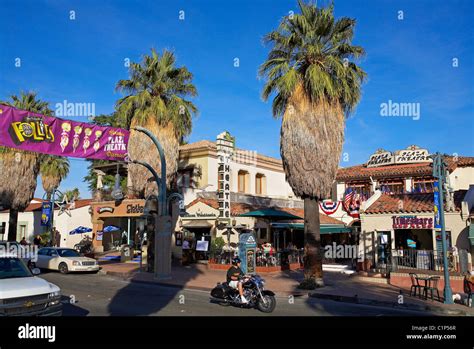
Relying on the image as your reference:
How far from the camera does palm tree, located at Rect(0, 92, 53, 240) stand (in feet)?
88.2

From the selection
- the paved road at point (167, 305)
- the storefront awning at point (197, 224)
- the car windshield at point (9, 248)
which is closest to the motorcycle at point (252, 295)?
the paved road at point (167, 305)

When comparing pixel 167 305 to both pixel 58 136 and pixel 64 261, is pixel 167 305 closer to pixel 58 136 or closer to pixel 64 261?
pixel 64 261

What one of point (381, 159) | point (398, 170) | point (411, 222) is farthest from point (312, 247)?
point (381, 159)

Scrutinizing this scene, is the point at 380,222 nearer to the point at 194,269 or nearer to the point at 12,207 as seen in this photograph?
the point at 194,269

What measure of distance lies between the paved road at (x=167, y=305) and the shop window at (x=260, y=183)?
62.0 ft

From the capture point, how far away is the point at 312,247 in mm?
16750

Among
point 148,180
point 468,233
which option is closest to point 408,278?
point 468,233

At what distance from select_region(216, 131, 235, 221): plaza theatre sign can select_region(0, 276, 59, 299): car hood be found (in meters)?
17.4

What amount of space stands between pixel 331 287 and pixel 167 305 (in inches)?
282

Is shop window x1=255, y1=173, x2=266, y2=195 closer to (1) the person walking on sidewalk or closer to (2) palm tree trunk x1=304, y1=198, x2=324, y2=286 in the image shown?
(2) palm tree trunk x1=304, y1=198, x2=324, y2=286

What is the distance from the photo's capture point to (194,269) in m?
23.5

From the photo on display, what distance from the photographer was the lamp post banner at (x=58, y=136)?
71.8 feet

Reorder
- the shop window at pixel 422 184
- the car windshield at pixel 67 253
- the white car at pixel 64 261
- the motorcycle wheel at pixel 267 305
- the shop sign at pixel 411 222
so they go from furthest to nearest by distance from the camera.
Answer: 1. the shop window at pixel 422 184
2. the car windshield at pixel 67 253
3. the white car at pixel 64 261
4. the shop sign at pixel 411 222
5. the motorcycle wheel at pixel 267 305

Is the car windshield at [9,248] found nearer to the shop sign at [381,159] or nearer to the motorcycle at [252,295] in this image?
the motorcycle at [252,295]
